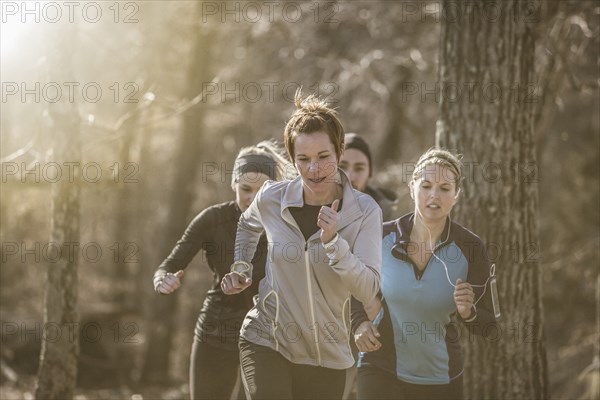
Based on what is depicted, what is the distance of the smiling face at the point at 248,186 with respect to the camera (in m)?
5.72

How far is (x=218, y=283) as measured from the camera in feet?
19.2

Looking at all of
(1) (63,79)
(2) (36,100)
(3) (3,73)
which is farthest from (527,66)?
(3) (3,73)

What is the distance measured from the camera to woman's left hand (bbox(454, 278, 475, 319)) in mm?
4551

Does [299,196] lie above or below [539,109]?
below

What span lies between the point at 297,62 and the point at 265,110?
2050mm

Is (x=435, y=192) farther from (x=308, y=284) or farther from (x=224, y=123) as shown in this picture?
(x=224, y=123)

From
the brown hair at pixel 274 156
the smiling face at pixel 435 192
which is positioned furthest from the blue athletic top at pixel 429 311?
the brown hair at pixel 274 156

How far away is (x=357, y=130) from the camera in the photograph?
1716cm

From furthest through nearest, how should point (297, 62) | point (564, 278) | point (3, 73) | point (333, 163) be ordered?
point (564, 278), point (297, 62), point (3, 73), point (333, 163)

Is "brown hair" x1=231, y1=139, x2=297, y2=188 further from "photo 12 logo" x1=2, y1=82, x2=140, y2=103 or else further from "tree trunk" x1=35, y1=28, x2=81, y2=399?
"photo 12 logo" x1=2, y1=82, x2=140, y2=103

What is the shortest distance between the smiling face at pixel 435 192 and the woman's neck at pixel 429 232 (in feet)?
0.11

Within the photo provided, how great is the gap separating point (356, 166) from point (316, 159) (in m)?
2.43

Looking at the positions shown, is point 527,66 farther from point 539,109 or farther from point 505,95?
point 539,109

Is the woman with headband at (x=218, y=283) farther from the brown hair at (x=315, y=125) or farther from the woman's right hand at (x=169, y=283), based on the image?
the brown hair at (x=315, y=125)
